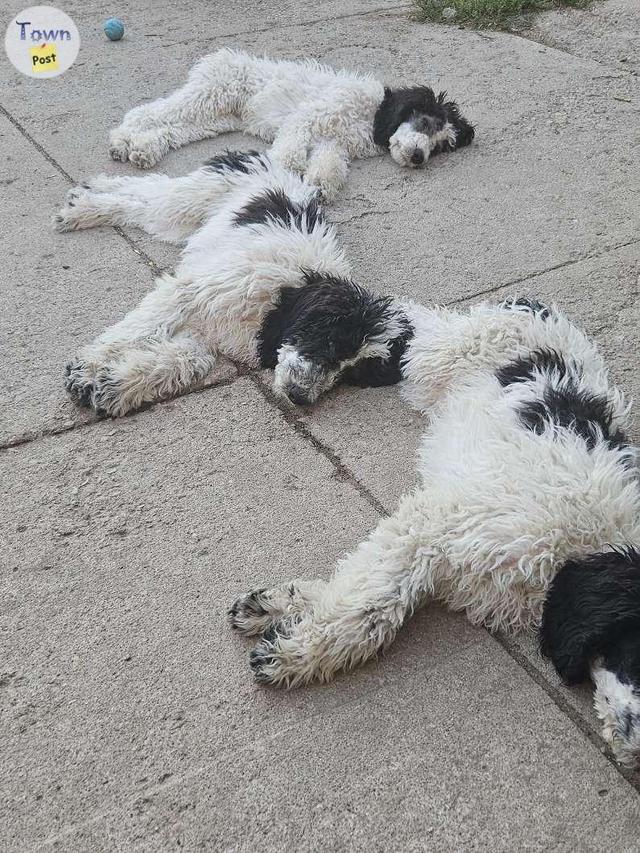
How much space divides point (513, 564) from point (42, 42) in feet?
22.3

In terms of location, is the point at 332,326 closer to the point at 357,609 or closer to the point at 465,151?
the point at 357,609

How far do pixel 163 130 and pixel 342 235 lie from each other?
1672mm

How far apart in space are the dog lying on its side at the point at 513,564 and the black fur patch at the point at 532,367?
12 centimetres

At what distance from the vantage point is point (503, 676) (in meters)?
2.74

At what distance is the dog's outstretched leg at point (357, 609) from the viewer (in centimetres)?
266

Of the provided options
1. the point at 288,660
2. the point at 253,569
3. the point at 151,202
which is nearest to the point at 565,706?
the point at 288,660

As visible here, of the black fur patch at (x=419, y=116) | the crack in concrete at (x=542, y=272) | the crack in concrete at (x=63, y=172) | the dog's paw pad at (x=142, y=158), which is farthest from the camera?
the black fur patch at (x=419, y=116)

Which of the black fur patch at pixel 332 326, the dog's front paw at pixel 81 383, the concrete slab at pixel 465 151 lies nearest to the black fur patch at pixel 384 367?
the black fur patch at pixel 332 326

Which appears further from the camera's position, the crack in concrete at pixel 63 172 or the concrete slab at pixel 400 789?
the crack in concrete at pixel 63 172

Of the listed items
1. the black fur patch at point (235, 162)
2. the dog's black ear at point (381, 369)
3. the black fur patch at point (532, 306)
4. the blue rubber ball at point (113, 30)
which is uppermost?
the blue rubber ball at point (113, 30)

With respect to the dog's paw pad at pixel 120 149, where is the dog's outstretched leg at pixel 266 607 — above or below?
below

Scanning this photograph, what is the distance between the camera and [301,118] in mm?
5984

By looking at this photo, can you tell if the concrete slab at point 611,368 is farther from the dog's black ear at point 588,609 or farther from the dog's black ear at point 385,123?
the dog's black ear at point 385,123

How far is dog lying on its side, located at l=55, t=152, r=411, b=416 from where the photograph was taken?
3.75 m
